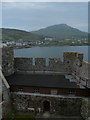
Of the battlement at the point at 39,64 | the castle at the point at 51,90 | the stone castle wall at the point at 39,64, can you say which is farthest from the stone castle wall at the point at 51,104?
the stone castle wall at the point at 39,64

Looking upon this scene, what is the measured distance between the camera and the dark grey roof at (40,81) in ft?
53.1

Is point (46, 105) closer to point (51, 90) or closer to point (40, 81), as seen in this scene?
point (51, 90)

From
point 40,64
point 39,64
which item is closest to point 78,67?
point 40,64

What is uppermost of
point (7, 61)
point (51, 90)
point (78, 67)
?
point (7, 61)

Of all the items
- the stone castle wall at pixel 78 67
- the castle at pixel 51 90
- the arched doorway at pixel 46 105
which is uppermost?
the stone castle wall at pixel 78 67

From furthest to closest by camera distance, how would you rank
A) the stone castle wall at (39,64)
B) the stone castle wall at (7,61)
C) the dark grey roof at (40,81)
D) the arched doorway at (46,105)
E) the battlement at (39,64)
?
the stone castle wall at (39,64) → the battlement at (39,64) → the stone castle wall at (7,61) → the arched doorway at (46,105) → the dark grey roof at (40,81)

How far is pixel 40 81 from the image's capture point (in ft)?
56.4

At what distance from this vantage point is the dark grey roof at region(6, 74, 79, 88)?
1618cm

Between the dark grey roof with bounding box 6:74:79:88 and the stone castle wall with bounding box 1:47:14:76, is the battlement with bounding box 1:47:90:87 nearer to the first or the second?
the stone castle wall with bounding box 1:47:14:76

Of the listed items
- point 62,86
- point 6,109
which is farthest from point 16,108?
point 62,86

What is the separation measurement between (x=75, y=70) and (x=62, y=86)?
11.7 feet

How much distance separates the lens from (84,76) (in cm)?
1598

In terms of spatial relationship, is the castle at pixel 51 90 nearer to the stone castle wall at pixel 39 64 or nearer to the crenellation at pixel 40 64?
the stone castle wall at pixel 39 64

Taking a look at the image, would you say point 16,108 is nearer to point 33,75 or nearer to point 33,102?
point 33,102
